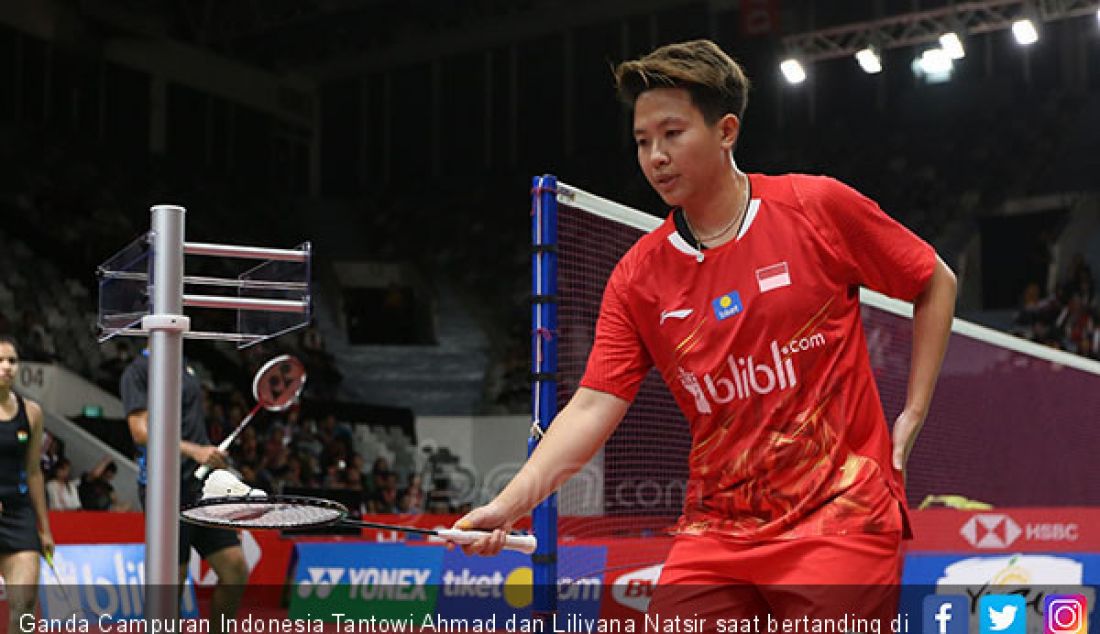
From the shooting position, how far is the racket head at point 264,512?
2.79 metres

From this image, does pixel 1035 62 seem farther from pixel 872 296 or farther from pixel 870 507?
pixel 870 507

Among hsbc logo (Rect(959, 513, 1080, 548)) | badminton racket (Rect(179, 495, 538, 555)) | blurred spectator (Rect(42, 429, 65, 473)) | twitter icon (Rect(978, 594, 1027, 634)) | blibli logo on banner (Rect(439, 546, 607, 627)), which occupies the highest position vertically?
badminton racket (Rect(179, 495, 538, 555))

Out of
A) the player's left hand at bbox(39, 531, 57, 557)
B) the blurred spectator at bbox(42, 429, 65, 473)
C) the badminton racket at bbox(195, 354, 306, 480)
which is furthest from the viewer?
the blurred spectator at bbox(42, 429, 65, 473)

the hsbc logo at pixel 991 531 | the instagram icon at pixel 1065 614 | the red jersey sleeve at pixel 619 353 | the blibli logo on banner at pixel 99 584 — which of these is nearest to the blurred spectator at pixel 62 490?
the blibli logo on banner at pixel 99 584

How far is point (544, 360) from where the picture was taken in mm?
5695

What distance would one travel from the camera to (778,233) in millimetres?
2906

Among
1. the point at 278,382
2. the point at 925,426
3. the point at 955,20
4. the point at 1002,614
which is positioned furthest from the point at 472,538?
the point at 955,20

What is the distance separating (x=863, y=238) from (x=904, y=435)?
1.38ft

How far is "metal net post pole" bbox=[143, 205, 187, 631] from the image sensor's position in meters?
2.59

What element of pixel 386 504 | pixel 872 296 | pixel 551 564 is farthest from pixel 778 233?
pixel 386 504

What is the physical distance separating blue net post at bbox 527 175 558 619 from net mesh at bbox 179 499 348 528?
102 inches

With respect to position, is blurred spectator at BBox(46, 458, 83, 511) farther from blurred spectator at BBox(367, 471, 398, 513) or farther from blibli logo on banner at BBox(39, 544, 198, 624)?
blibli logo on banner at BBox(39, 544, 198, 624)

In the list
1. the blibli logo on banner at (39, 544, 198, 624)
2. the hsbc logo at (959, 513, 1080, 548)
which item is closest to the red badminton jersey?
the hsbc logo at (959, 513, 1080, 548)

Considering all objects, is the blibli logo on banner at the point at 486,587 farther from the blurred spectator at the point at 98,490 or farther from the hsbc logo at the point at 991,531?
the blurred spectator at the point at 98,490
